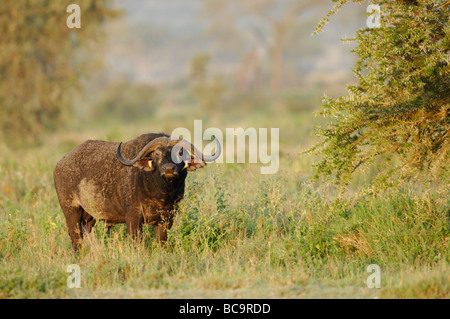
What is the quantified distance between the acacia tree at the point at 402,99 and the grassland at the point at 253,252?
599mm

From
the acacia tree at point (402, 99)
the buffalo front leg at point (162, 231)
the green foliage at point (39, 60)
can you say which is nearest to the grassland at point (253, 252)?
the buffalo front leg at point (162, 231)

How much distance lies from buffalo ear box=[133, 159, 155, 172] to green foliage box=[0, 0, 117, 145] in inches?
668

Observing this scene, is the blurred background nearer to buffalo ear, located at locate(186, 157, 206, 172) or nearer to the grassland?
the grassland

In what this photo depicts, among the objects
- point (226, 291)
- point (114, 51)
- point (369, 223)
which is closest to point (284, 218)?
point (369, 223)

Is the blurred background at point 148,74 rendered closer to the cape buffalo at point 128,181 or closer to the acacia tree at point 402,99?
the acacia tree at point 402,99

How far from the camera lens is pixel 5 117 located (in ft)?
79.5

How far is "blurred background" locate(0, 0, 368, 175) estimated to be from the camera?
2383 cm

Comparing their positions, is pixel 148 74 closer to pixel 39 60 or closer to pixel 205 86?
pixel 205 86

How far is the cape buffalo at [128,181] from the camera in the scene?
771cm

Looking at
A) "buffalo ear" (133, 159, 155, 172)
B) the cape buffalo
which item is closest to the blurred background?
the cape buffalo

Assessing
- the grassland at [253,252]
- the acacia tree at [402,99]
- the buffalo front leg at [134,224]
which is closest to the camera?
the grassland at [253,252]

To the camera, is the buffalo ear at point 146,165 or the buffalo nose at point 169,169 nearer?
the buffalo nose at point 169,169

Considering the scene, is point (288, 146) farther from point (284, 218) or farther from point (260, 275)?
point (260, 275)

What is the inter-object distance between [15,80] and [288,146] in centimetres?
1242
